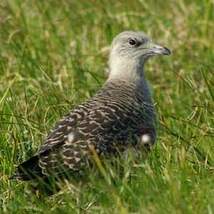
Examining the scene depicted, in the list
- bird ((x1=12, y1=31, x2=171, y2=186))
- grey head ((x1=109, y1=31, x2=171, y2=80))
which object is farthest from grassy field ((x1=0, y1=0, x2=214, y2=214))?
grey head ((x1=109, y1=31, x2=171, y2=80))

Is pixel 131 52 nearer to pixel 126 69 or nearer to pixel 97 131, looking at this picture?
pixel 126 69

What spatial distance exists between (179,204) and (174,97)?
11.8ft

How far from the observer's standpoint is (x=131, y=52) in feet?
26.6

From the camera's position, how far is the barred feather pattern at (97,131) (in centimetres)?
636

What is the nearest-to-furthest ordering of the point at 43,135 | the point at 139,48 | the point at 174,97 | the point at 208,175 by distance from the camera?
the point at 208,175, the point at 43,135, the point at 139,48, the point at 174,97

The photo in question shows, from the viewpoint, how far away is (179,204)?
5391 mm

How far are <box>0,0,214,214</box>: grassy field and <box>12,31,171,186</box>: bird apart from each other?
5.9 inches

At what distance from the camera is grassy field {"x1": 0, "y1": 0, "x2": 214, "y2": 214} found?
5816 millimetres

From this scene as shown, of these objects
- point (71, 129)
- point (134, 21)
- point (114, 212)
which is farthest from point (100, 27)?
point (114, 212)

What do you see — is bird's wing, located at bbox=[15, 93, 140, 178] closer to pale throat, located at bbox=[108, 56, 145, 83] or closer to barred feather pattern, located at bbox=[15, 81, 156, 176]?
barred feather pattern, located at bbox=[15, 81, 156, 176]

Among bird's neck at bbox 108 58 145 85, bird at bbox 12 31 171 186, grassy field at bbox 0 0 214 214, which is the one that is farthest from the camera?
bird's neck at bbox 108 58 145 85

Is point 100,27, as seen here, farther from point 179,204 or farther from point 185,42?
point 179,204

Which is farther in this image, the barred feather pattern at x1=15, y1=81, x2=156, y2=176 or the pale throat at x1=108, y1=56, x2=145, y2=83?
the pale throat at x1=108, y1=56, x2=145, y2=83

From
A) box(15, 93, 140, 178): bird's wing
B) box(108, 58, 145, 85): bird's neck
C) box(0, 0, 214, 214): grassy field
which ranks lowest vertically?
box(0, 0, 214, 214): grassy field
